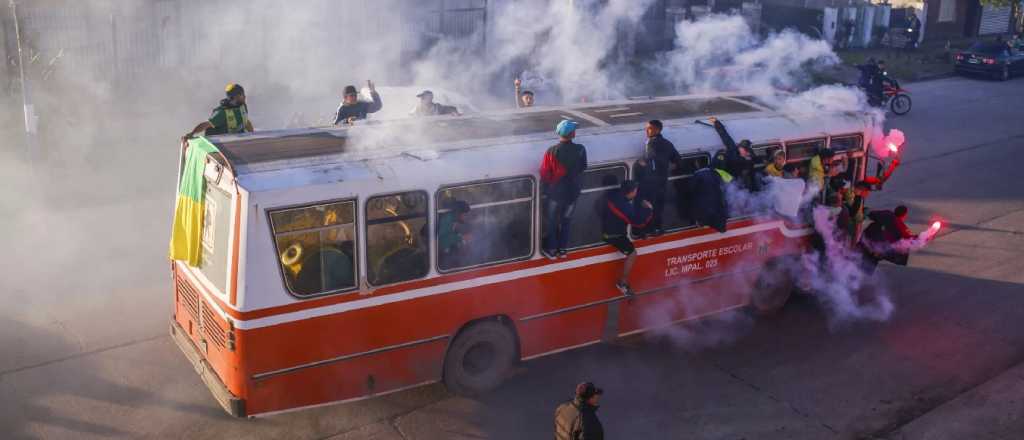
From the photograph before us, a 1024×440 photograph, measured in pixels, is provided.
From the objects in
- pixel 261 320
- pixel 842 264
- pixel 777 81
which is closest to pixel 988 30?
pixel 777 81

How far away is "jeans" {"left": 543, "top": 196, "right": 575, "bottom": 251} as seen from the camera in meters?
7.68

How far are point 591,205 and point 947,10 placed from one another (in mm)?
37798

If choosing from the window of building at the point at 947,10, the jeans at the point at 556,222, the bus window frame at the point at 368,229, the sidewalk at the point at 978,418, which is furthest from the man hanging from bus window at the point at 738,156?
the window of building at the point at 947,10

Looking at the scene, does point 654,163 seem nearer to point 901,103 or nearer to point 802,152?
point 802,152

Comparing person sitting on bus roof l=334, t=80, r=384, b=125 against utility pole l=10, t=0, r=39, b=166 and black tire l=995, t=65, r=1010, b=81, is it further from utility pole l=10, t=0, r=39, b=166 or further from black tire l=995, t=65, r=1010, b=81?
black tire l=995, t=65, r=1010, b=81

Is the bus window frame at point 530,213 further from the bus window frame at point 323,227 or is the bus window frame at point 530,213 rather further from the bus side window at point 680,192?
the bus side window at point 680,192

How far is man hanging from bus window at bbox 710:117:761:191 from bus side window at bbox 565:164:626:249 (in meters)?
1.25

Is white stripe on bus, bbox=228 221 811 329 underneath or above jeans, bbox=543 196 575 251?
underneath

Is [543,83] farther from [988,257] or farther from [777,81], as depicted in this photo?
[988,257]

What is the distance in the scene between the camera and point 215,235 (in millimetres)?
6809

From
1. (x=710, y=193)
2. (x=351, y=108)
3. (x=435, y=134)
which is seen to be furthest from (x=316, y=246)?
(x=351, y=108)

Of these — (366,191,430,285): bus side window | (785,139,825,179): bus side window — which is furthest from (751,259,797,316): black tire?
(366,191,430,285): bus side window

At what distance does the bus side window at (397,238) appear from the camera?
6852mm

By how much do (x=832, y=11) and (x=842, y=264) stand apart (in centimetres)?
2531
